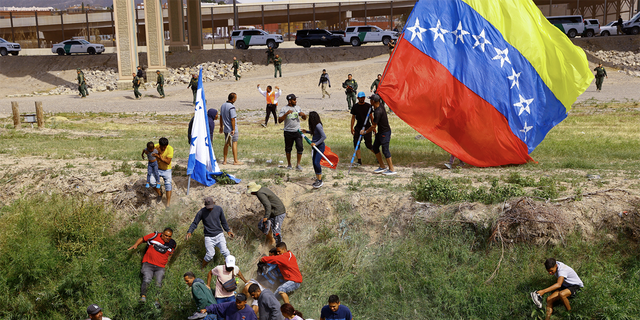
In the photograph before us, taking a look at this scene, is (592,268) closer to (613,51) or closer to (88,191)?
(88,191)

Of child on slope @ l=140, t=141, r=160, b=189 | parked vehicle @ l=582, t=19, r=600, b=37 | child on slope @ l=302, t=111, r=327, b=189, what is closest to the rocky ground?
child on slope @ l=140, t=141, r=160, b=189

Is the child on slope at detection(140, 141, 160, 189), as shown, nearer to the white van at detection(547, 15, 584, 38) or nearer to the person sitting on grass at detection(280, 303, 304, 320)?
the person sitting on grass at detection(280, 303, 304, 320)

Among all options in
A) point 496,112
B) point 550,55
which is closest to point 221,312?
point 496,112

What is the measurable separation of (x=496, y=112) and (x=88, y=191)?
928cm

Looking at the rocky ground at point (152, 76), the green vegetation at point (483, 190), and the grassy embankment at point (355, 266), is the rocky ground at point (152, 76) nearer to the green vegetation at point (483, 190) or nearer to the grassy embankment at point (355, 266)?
the grassy embankment at point (355, 266)

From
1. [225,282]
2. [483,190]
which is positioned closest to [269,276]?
[225,282]

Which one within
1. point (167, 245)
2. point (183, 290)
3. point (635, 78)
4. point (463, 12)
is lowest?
point (183, 290)

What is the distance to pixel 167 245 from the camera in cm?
917

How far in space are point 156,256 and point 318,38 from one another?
35.9 metres

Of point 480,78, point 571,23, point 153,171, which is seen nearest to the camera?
point 153,171

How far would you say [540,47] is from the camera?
11172 millimetres

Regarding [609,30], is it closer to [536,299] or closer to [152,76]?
[152,76]

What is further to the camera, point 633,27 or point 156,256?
point 633,27

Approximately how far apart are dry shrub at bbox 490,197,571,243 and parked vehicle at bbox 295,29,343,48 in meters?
35.7
